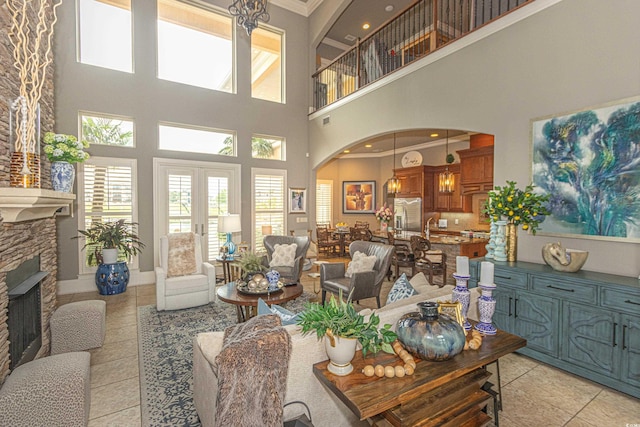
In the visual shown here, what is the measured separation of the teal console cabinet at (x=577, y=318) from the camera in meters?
2.42

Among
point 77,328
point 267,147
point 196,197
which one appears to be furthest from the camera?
point 267,147

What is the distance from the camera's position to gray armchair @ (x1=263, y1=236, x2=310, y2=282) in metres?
5.00

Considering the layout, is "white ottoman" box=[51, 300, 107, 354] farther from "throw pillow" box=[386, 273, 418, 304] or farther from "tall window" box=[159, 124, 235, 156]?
"tall window" box=[159, 124, 235, 156]

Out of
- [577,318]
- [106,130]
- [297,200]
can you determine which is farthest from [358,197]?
[577,318]

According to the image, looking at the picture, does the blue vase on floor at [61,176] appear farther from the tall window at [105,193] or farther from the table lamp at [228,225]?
the tall window at [105,193]

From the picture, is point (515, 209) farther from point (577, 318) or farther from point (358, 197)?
point (358, 197)

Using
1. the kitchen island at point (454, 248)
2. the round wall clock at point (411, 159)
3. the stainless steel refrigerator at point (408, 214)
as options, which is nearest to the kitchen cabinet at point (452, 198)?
the stainless steel refrigerator at point (408, 214)

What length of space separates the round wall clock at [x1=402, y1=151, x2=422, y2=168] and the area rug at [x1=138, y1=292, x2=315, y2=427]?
584 cm

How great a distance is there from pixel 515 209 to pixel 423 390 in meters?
2.62

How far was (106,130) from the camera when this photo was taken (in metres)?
5.67

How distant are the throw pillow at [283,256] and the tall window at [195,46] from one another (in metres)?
4.02

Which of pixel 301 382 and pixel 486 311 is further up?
pixel 486 311

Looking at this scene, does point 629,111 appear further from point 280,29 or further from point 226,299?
point 280,29

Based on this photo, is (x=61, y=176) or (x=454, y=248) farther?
(x=454, y=248)
